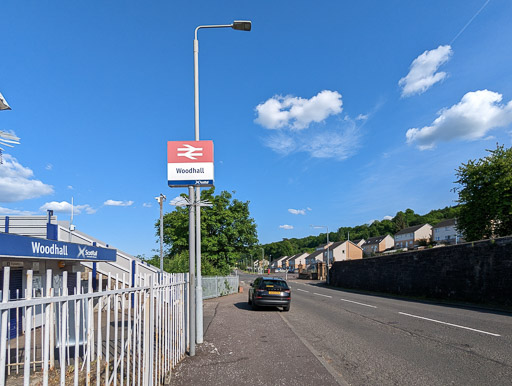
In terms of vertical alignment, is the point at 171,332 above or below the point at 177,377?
above

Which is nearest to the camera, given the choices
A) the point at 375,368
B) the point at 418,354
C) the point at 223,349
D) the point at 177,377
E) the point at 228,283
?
the point at 177,377

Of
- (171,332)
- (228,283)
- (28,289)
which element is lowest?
(228,283)

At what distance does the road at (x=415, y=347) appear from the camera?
5.84 m

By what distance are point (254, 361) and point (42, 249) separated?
621 centimetres

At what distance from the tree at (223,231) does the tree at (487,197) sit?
64.2 ft

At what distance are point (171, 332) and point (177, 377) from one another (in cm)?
71

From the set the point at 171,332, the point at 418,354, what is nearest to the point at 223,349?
the point at 171,332

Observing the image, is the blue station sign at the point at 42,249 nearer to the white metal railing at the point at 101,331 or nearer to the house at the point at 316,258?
the white metal railing at the point at 101,331

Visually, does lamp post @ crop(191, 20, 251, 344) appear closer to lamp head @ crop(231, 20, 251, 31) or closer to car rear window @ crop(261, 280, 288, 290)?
lamp head @ crop(231, 20, 251, 31)

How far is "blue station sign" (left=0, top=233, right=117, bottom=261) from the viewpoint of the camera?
25.4 feet

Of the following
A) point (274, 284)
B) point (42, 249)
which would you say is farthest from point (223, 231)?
point (42, 249)

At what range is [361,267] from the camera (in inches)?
1422

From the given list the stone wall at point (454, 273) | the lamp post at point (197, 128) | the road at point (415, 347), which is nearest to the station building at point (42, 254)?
the lamp post at point (197, 128)

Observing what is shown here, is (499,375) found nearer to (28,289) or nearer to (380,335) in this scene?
(380,335)
